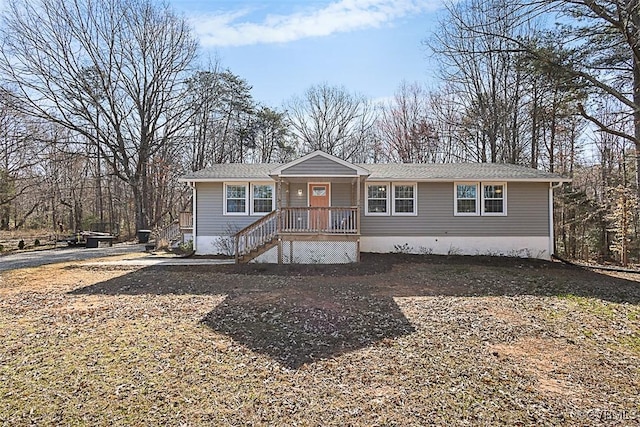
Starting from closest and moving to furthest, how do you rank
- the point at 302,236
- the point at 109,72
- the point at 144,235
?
the point at 302,236 → the point at 144,235 → the point at 109,72

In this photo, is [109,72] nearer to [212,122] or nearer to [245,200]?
[212,122]

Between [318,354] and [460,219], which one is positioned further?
[460,219]

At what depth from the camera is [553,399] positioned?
3793mm

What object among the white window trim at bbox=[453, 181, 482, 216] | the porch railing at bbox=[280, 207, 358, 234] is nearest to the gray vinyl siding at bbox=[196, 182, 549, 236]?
the white window trim at bbox=[453, 181, 482, 216]

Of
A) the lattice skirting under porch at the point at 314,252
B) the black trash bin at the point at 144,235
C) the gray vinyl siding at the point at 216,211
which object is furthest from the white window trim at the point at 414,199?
the black trash bin at the point at 144,235

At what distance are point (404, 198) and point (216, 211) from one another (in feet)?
24.0

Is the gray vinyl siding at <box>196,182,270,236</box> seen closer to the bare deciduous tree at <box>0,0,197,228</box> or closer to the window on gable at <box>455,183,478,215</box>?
the window on gable at <box>455,183,478,215</box>

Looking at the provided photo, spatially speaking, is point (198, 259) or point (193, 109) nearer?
point (198, 259)

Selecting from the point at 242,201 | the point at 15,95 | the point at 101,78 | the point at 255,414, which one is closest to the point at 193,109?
the point at 101,78

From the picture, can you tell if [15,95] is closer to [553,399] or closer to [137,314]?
[137,314]

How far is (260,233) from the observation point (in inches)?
502

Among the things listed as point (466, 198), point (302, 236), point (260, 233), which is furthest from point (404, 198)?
point (260, 233)

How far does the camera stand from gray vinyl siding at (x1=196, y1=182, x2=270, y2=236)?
14.3 meters

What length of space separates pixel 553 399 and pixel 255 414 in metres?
3.03
